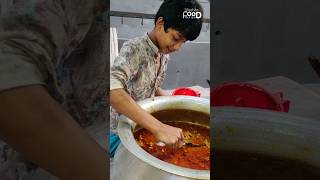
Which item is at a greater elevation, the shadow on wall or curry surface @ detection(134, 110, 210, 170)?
the shadow on wall

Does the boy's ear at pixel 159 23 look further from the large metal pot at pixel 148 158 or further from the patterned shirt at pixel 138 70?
the large metal pot at pixel 148 158

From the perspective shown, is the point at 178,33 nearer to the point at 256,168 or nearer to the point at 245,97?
the point at 245,97

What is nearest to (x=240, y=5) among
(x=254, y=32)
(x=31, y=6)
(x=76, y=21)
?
(x=254, y=32)

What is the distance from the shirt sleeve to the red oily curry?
16 cm

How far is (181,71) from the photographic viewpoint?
1.38 metres

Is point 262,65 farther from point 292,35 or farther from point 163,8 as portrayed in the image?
point 163,8

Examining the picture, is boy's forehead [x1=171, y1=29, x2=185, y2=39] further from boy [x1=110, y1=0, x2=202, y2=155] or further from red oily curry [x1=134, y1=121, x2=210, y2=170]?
red oily curry [x1=134, y1=121, x2=210, y2=170]

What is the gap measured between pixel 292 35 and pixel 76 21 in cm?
67

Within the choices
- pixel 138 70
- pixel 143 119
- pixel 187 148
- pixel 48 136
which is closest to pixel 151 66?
pixel 138 70

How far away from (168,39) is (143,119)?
9.9 inches

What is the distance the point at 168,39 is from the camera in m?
1.39

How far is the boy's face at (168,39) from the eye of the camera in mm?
1389

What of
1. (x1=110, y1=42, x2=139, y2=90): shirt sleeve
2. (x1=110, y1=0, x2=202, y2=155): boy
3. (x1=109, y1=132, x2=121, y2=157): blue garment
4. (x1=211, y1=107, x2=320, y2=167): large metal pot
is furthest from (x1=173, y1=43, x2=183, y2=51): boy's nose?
(x1=109, y1=132, x2=121, y2=157): blue garment

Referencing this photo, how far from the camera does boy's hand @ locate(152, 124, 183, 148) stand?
4.54ft
